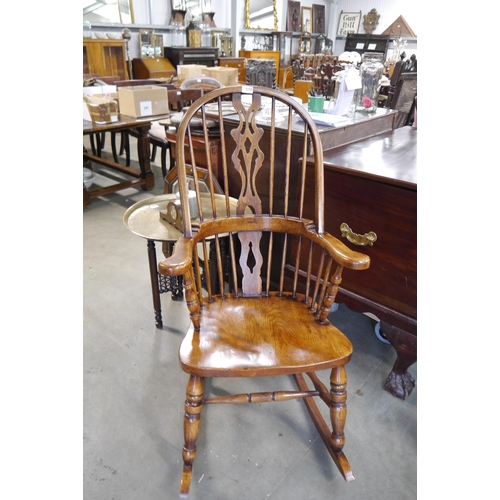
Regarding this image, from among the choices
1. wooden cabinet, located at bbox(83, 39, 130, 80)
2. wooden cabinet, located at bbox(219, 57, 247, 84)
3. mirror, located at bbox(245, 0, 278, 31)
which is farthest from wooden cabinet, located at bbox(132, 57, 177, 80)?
mirror, located at bbox(245, 0, 278, 31)

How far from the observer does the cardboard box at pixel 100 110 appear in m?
3.01

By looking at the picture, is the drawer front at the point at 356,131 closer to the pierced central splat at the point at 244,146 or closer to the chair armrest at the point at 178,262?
the pierced central splat at the point at 244,146

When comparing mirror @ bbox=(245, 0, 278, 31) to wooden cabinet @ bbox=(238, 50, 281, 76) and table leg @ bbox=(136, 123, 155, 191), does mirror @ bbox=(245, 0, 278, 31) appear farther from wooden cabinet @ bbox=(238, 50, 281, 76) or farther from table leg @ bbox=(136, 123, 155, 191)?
table leg @ bbox=(136, 123, 155, 191)

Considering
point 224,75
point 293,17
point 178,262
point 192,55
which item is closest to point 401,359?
point 178,262

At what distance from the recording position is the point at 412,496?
118 centimetres

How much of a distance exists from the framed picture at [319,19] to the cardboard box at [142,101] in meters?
7.56

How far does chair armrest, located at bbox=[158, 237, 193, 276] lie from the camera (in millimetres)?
961

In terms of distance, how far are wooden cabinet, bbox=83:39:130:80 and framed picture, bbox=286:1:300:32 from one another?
4376 mm

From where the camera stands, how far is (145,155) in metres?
3.50

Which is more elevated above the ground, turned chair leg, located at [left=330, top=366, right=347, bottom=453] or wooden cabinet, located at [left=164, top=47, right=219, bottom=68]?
wooden cabinet, located at [left=164, top=47, right=219, bottom=68]

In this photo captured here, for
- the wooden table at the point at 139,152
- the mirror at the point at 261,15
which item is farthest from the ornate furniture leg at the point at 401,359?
the mirror at the point at 261,15
